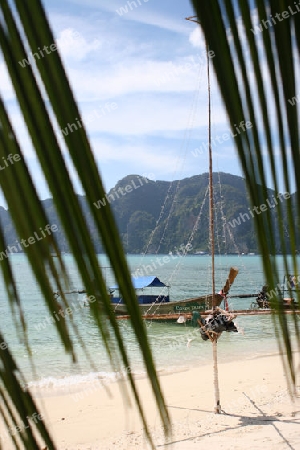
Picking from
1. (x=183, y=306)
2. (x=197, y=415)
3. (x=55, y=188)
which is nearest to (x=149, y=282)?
(x=183, y=306)

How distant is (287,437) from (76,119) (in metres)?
6.56

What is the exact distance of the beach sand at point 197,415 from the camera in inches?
240

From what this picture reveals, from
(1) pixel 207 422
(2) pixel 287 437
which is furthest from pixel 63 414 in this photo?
(2) pixel 287 437

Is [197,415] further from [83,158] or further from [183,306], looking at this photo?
[183,306]

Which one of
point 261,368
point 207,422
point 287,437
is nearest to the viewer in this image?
point 287,437

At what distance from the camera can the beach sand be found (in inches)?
240

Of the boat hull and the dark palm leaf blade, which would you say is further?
the boat hull

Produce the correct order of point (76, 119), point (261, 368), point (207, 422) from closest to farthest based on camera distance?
point (76, 119)
point (207, 422)
point (261, 368)

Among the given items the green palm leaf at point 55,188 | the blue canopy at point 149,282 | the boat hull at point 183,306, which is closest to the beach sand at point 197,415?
the green palm leaf at point 55,188

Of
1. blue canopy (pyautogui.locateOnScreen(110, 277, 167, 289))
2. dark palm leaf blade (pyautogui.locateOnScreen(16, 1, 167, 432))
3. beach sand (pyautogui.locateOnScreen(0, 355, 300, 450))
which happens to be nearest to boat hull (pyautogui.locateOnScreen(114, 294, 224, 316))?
blue canopy (pyautogui.locateOnScreen(110, 277, 167, 289))

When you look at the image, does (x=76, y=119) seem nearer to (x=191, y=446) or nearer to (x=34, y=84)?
(x=34, y=84)

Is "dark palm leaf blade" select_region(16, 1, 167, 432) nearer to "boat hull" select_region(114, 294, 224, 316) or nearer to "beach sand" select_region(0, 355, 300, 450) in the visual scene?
"beach sand" select_region(0, 355, 300, 450)

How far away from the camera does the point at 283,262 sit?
0.25 meters

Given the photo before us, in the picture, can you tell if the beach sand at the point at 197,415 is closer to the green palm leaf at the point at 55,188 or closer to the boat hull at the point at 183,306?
the green palm leaf at the point at 55,188
